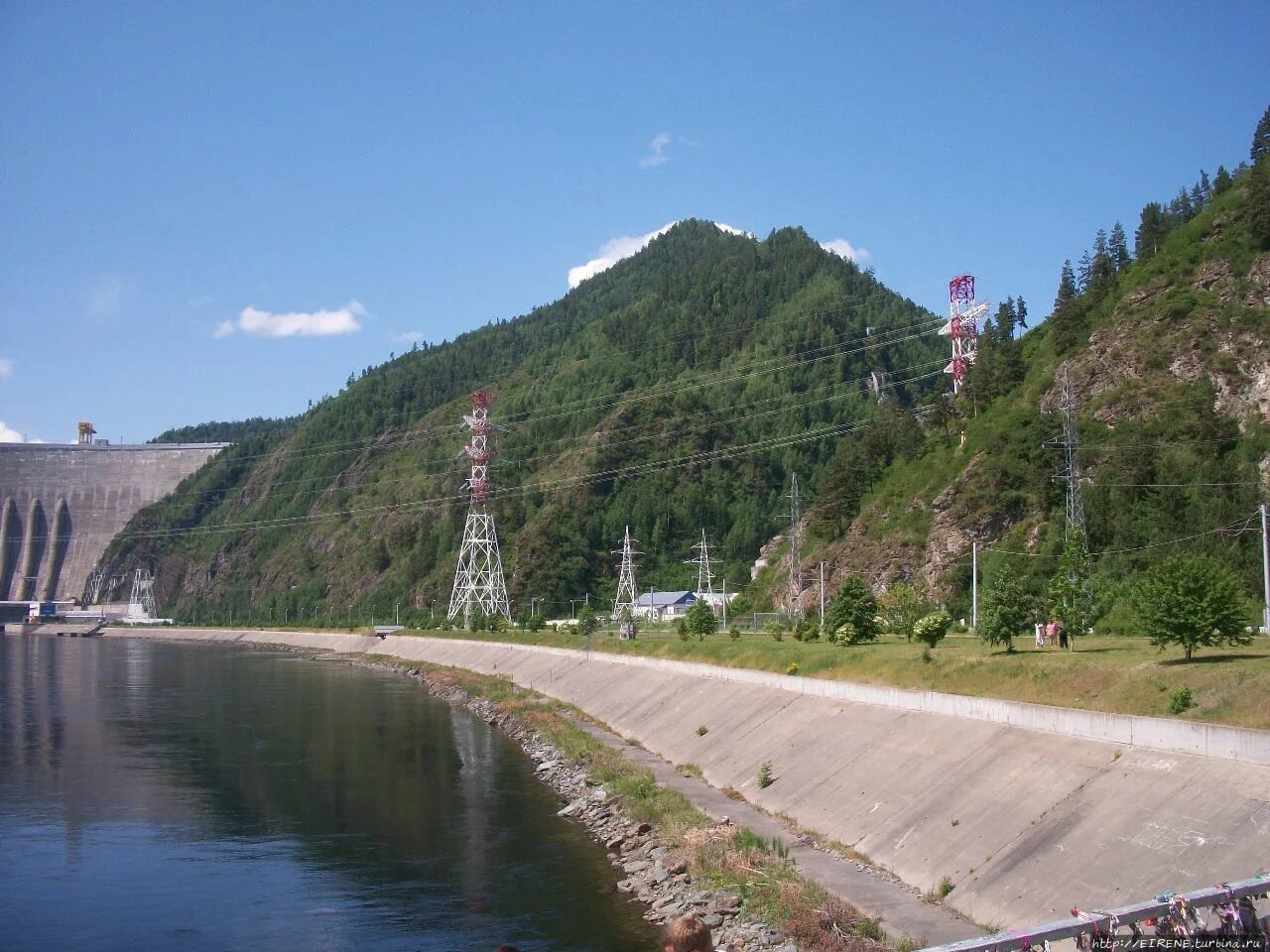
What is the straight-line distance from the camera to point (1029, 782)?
76.8 feet

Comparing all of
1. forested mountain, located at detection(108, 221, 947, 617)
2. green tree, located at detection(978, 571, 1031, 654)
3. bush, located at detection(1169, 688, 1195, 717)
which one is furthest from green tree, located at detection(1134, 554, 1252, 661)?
forested mountain, located at detection(108, 221, 947, 617)

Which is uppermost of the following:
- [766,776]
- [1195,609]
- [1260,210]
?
[1260,210]

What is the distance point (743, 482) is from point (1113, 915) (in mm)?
142573

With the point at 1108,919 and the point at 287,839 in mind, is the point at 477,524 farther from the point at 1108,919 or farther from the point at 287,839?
the point at 1108,919

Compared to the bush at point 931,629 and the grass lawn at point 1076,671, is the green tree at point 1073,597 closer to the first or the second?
the grass lawn at point 1076,671

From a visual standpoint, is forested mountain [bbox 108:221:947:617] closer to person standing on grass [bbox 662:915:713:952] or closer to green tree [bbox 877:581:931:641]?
green tree [bbox 877:581:931:641]

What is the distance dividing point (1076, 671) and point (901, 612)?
30.3 metres

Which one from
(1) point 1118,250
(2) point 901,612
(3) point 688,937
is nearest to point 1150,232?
(1) point 1118,250

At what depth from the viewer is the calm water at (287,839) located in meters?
23.8

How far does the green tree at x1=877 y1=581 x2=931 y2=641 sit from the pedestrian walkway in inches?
775

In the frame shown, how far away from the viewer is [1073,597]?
36.7 metres

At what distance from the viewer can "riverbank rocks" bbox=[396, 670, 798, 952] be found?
20562mm

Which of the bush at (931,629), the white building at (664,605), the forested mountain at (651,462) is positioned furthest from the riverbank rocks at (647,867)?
the forested mountain at (651,462)

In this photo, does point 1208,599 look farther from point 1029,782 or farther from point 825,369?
point 825,369
